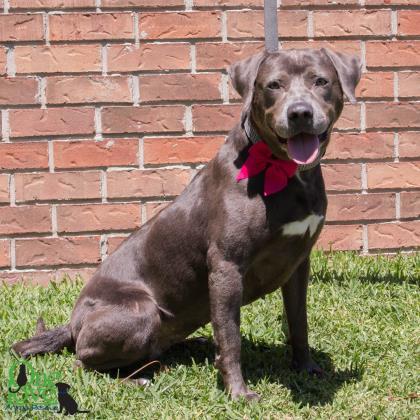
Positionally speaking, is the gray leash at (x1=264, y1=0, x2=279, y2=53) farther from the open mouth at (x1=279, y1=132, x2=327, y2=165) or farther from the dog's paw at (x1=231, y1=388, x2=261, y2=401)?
the dog's paw at (x1=231, y1=388, x2=261, y2=401)

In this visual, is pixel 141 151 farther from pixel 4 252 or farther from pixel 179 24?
pixel 4 252

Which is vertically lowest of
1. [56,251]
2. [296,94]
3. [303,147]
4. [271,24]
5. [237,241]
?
[56,251]

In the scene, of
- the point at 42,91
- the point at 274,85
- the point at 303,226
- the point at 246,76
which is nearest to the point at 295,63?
the point at 274,85

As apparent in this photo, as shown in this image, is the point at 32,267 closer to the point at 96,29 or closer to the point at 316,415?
the point at 96,29

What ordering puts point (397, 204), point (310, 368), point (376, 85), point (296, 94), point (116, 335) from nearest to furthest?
point (296, 94)
point (116, 335)
point (310, 368)
point (376, 85)
point (397, 204)

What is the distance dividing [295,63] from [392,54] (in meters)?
1.83

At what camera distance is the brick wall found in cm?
480

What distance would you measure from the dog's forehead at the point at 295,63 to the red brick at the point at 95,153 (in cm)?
164

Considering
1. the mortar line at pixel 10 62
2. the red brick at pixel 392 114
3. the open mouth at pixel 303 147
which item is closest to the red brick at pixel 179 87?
the mortar line at pixel 10 62

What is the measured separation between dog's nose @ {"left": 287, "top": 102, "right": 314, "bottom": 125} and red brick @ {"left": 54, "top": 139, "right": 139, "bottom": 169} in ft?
6.15

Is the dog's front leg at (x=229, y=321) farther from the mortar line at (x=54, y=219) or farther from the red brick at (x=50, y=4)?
the red brick at (x=50, y=4)

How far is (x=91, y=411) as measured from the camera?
321cm

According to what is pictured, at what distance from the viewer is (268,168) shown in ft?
11.0

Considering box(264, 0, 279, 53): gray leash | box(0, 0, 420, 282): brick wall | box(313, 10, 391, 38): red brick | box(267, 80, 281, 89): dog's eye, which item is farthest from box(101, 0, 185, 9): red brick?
box(267, 80, 281, 89): dog's eye
